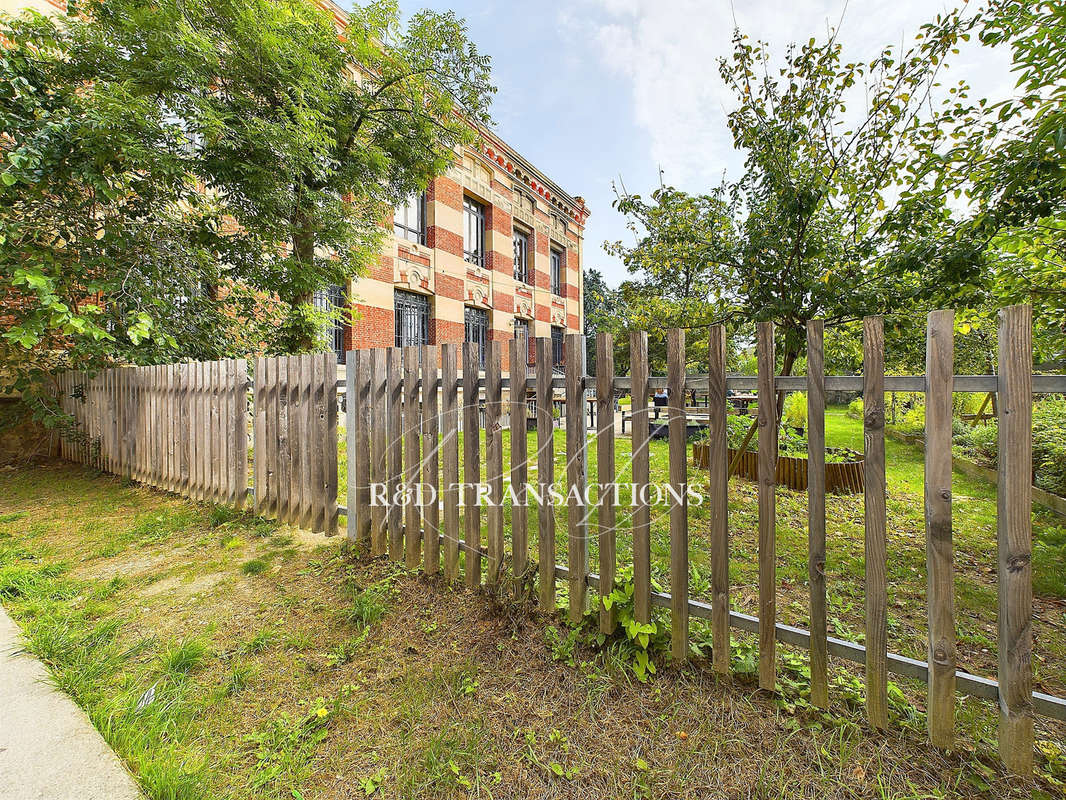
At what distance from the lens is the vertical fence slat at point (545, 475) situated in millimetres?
2363

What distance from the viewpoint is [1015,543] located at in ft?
4.84

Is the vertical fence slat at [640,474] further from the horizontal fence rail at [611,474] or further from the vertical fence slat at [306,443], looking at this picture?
the vertical fence slat at [306,443]

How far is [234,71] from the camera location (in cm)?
585

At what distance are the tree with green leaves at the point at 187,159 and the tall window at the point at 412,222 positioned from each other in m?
5.01

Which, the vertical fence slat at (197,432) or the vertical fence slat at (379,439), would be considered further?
the vertical fence slat at (197,432)

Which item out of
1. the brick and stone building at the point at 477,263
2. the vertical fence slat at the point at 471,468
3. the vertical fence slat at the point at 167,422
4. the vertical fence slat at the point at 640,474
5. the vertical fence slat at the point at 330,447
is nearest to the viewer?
the vertical fence slat at the point at 640,474

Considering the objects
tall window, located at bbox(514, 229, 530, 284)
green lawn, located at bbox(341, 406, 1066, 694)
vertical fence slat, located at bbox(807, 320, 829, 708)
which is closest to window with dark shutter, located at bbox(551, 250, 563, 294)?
tall window, located at bbox(514, 229, 530, 284)

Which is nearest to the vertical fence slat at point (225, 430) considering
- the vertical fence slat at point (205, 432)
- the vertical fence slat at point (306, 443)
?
the vertical fence slat at point (205, 432)

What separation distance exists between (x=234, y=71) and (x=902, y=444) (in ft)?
47.3

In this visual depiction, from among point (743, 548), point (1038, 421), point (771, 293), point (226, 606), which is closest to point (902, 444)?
point (1038, 421)

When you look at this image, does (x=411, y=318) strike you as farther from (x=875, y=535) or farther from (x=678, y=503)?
(x=875, y=535)

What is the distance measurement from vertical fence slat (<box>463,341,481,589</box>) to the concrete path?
1646mm

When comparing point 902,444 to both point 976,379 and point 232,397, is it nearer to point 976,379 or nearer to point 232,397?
point 976,379

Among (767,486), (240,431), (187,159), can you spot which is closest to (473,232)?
(187,159)
